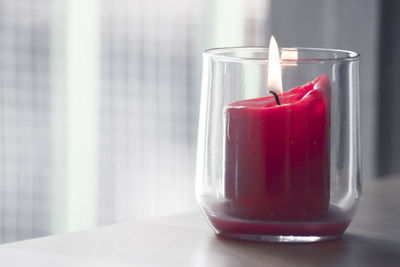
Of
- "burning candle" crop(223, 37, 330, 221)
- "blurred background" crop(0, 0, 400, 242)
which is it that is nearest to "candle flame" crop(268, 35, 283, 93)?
"burning candle" crop(223, 37, 330, 221)

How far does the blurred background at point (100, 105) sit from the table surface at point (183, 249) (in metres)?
1.35

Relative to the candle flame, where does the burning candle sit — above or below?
below

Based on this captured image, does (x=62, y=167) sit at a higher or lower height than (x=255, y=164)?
lower

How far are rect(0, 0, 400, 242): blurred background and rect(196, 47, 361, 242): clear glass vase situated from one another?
136 centimetres

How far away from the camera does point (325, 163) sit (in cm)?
41

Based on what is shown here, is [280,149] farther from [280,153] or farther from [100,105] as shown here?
[100,105]

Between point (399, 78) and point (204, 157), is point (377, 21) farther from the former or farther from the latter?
point (204, 157)

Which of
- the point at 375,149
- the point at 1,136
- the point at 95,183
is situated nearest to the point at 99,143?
A: the point at 95,183

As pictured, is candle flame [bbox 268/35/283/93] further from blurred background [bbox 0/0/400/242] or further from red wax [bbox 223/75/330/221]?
blurred background [bbox 0/0/400/242]

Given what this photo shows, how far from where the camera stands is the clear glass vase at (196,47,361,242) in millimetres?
397

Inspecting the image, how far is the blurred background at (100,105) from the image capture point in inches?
71.5

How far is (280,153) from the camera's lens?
0.40 m

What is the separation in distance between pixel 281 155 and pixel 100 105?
152 centimetres

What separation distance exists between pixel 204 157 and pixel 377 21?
121cm
